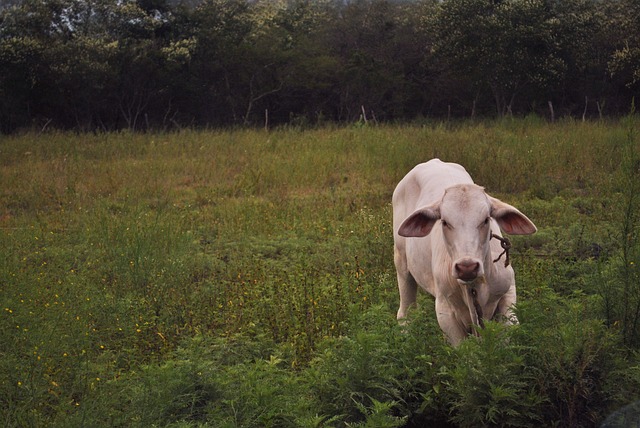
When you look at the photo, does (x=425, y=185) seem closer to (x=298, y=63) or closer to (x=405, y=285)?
(x=405, y=285)

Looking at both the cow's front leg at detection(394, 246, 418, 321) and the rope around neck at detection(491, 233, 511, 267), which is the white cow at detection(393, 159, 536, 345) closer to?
the rope around neck at detection(491, 233, 511, 267)

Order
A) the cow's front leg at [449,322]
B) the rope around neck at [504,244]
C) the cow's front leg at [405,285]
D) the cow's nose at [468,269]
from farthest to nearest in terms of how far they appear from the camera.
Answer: the cow's front leg at [405,285] < the cow's front leg at [449,322] < the rope around neck at [504,244] < the cow's nose at [468,269]

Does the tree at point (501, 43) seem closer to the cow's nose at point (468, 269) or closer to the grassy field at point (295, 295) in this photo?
the grassy field at point (295, 295)

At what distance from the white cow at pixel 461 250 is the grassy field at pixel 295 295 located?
0.84ft

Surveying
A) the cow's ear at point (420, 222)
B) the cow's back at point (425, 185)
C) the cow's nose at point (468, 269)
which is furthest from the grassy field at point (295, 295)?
the cow's back at point (425, 185)

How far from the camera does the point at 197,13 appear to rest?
31641 millimetres

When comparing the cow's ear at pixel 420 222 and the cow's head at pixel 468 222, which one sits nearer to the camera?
the cow's head at pixel 468 222

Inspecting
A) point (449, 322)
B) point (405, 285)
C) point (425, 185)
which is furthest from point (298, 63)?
point (449, 322)

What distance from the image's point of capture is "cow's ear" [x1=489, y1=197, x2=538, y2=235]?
5.15 meters

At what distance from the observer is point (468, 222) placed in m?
4.93

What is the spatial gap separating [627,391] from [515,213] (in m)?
1.35

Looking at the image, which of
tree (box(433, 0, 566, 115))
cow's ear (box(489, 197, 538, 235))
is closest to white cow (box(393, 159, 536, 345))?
cow's ear (box(489, 197, 538, 235))

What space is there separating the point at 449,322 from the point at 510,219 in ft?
2.62

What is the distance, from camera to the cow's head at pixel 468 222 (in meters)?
4.67
